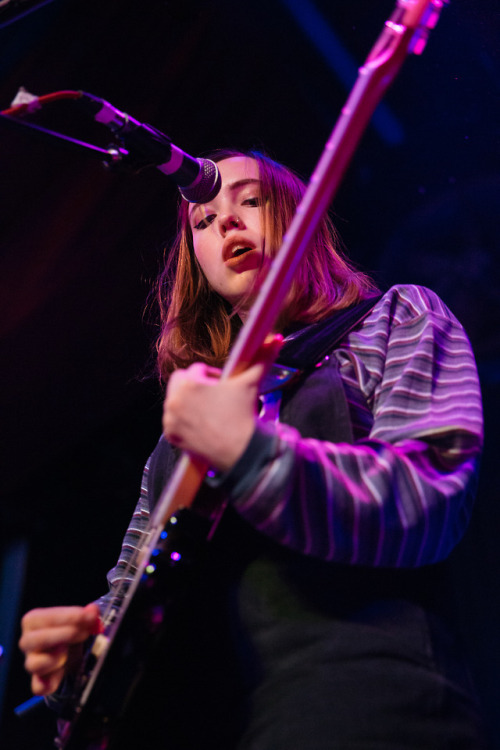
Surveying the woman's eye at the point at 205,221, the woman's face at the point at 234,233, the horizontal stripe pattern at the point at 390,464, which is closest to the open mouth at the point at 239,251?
the woman's face at the point at 234,233

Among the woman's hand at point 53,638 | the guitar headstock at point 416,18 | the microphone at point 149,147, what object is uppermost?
the guitar headstock at point 416,18

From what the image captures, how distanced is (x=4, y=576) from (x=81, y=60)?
2.06 meters

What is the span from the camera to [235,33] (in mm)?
2152

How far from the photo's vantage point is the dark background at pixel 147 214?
73.7 inches

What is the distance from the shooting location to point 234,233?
1502 millimetres

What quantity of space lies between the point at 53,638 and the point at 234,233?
102cm

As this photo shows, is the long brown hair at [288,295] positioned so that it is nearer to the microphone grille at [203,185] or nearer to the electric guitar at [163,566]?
the microphone grille at [203,185]

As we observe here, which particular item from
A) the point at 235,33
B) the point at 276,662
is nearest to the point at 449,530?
the point at 276,662

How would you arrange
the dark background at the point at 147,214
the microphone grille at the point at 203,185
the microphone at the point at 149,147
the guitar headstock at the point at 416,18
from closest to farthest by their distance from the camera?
the guitar headstock at the point at 416,18 < the microphone at the point at 149,147 < the microphone grille at the point at 203,185 < the dark background at the point at 147,214

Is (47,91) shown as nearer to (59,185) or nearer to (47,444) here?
(59,185)

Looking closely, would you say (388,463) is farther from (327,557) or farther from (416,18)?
(416,18)

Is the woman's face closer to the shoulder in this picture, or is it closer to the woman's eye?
the woman's eye

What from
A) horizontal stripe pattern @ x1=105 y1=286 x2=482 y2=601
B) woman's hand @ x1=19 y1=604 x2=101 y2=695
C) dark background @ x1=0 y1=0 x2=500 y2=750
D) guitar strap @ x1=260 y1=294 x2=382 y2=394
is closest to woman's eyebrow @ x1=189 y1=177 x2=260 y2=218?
guitar strap @ x1=260 y1=294 x2=382 y2=394

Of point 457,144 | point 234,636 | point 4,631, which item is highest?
point 457,144
